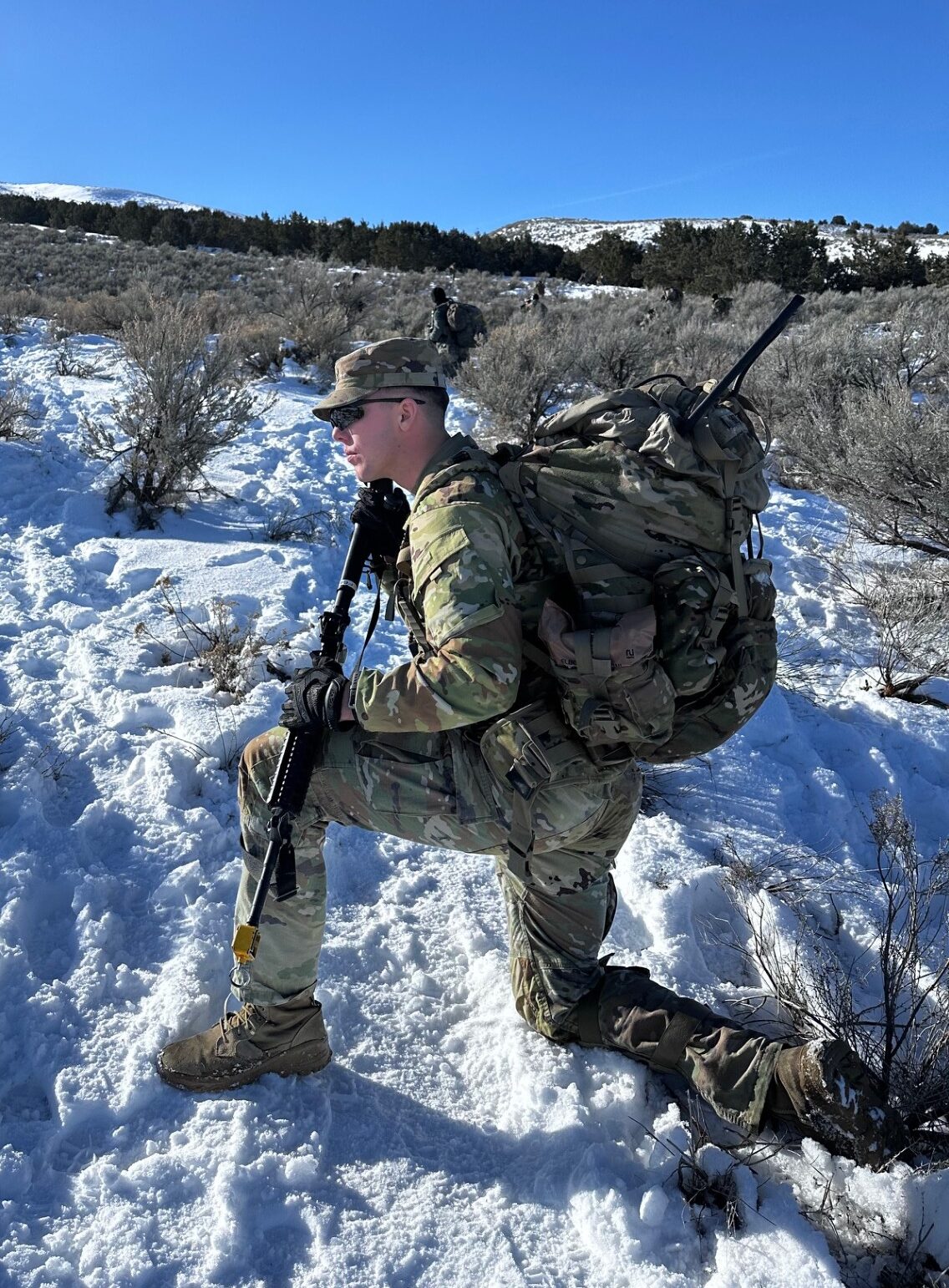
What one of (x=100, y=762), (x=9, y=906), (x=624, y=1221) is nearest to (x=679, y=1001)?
(x=624, y=1221)

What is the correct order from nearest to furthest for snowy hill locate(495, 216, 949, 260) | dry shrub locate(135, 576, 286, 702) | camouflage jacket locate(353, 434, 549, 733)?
1. camouflage jacket locate(353, 434, 549, 733)
2. dry shrub locate(135, 576, 286, 702)
3. snowy hill locate(495, 216, 949, 260)

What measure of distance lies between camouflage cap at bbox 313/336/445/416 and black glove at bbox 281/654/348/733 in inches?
25.7

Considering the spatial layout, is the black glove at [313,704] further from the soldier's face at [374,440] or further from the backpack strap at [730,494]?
the backpack strap at [730,494]

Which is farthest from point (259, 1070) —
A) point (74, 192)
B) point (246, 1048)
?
Result: point (74, 192)

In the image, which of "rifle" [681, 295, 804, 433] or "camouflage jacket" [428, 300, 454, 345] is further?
"camouflage jacket" [428, 300, 454, 345]

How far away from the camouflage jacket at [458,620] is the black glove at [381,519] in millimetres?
439

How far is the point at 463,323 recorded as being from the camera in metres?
10.1

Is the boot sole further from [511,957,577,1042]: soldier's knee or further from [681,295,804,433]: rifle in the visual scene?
[681,295,804,433]: rifle

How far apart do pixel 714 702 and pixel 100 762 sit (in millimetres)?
2246

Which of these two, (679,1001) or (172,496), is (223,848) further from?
(172,496)

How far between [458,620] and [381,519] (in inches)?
27.9

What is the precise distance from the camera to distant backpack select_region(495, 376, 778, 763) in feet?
5.51

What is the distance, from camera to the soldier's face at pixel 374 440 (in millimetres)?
1899

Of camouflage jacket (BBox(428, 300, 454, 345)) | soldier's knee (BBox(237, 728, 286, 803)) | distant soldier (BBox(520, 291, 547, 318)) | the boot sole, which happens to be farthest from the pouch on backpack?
distant soldier (BBox(520, 291, 547, 318))
